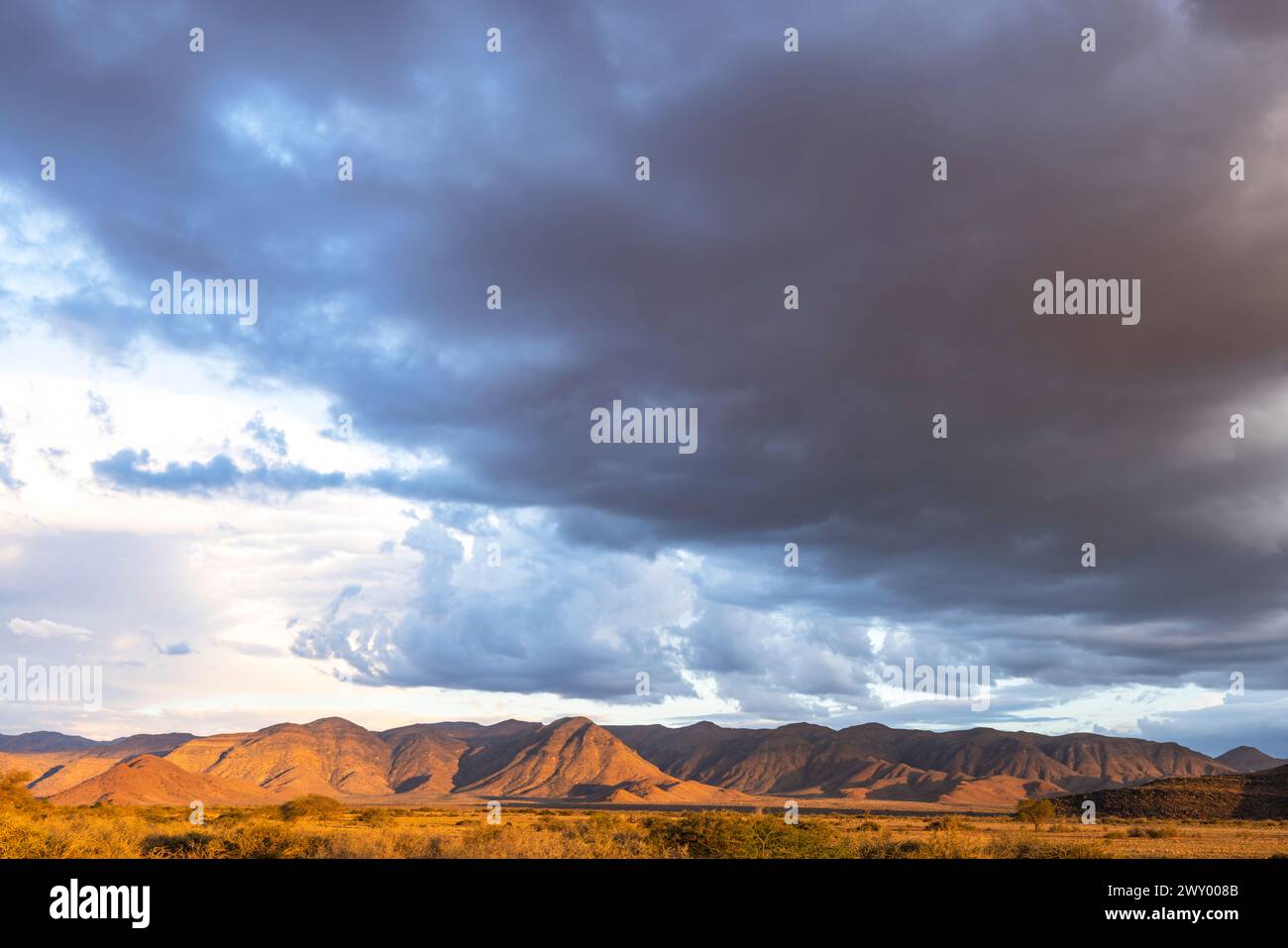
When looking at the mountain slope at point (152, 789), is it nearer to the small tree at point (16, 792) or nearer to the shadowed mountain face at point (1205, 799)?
the small tree at point (16, 792)

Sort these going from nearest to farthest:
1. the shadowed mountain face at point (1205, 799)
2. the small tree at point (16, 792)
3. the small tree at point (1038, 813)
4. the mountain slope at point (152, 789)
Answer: the small tree at point (16, 792), the small tree at point (1038, 813), the shadowed mountain face at point (1205, 799), the mountain slope at point (152, 789)

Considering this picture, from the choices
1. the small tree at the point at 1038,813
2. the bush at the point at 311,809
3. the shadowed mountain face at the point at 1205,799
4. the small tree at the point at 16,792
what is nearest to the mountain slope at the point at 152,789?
the bush at the point at 311,809

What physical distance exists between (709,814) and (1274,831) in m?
55.4

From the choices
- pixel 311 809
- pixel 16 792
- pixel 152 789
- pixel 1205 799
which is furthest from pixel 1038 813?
pixel 152 789

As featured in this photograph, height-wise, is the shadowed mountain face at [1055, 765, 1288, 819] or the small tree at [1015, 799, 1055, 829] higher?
the small tree at [1015, 799, 1055, 829]

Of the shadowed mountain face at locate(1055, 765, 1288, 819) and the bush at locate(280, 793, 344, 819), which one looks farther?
the bush at locate(280, 793, 344, 819)

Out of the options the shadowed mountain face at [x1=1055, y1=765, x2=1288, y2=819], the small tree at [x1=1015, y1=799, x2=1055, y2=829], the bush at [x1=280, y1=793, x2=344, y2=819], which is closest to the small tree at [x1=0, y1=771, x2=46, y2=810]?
the bush at [x1=280, y1=793, x2=344, y2=819]

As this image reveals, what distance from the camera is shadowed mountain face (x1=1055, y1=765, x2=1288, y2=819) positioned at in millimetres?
98875

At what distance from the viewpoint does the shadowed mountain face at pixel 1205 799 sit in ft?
324

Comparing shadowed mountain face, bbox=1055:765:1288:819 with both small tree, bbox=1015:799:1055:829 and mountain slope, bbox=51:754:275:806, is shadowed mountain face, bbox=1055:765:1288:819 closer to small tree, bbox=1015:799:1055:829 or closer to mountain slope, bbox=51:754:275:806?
small tree, bbox=1015:799:1055:829

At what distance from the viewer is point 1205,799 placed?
103 m
